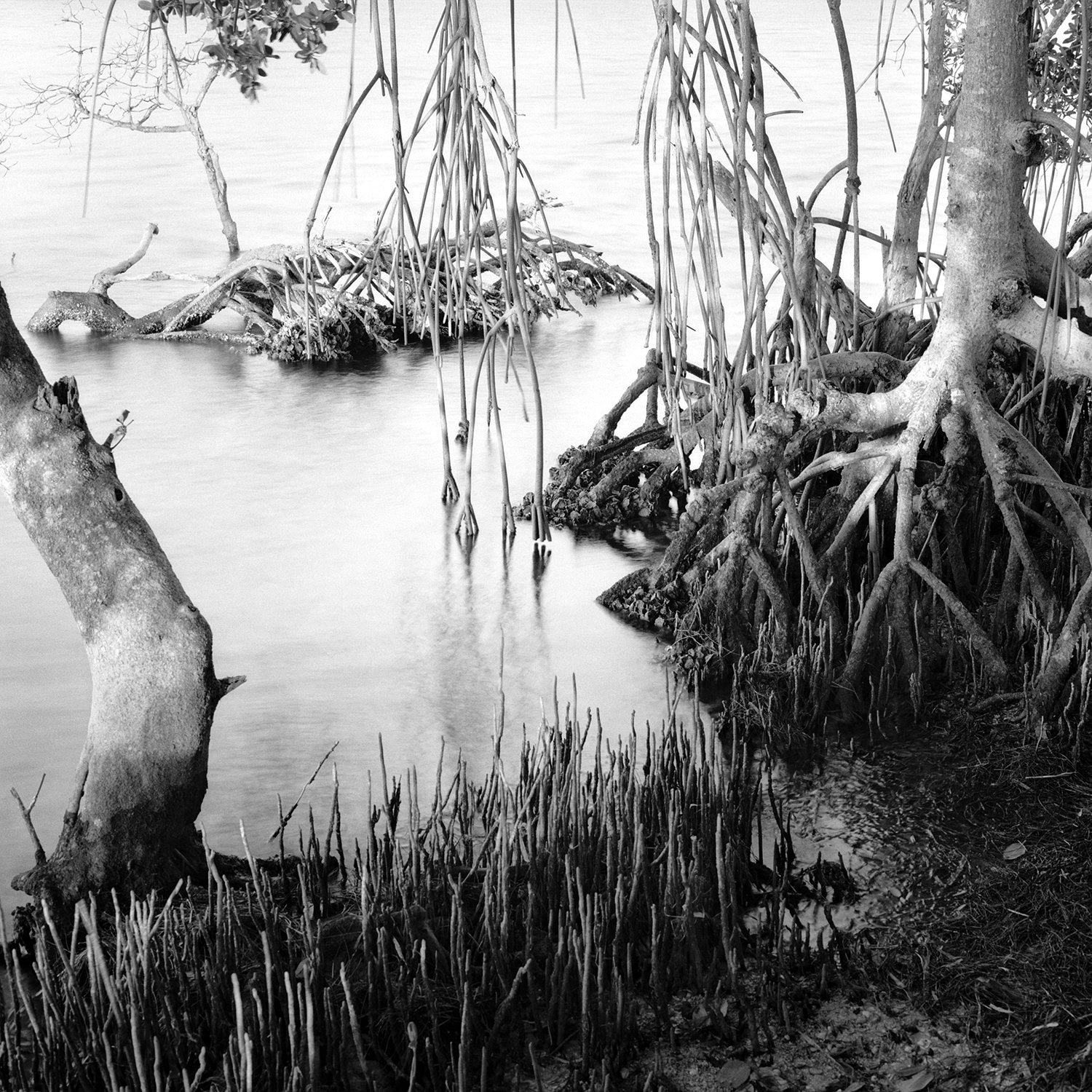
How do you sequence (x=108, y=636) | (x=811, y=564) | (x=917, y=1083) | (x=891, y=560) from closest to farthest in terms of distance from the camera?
(x=917, y=1083) → (x=108, y=636) → (x=811, y=564) → (x=891, y=560)

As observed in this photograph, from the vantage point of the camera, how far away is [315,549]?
27.8 feet

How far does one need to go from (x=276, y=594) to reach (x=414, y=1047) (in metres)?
4.80

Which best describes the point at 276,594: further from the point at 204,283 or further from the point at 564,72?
the point at 564,72

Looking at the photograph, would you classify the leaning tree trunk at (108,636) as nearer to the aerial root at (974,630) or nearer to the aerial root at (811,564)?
the aerial root at (811,564)

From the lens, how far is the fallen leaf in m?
3.47

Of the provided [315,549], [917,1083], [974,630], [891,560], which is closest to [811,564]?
[891,560]

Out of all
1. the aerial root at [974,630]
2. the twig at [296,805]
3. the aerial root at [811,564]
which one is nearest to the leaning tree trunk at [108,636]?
the twig at [296,805]

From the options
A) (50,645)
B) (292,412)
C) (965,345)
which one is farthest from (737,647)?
(292,412)

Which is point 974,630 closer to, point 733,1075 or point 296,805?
point 733,1075

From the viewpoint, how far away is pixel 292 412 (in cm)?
1129

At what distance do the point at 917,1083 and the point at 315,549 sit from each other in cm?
566

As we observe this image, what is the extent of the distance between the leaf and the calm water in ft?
7.73

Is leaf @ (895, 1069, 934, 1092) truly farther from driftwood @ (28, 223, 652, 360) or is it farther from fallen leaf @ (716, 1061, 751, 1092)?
driftwood @ (28, 223, 652, 360)

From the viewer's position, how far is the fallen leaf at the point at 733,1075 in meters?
3.47
